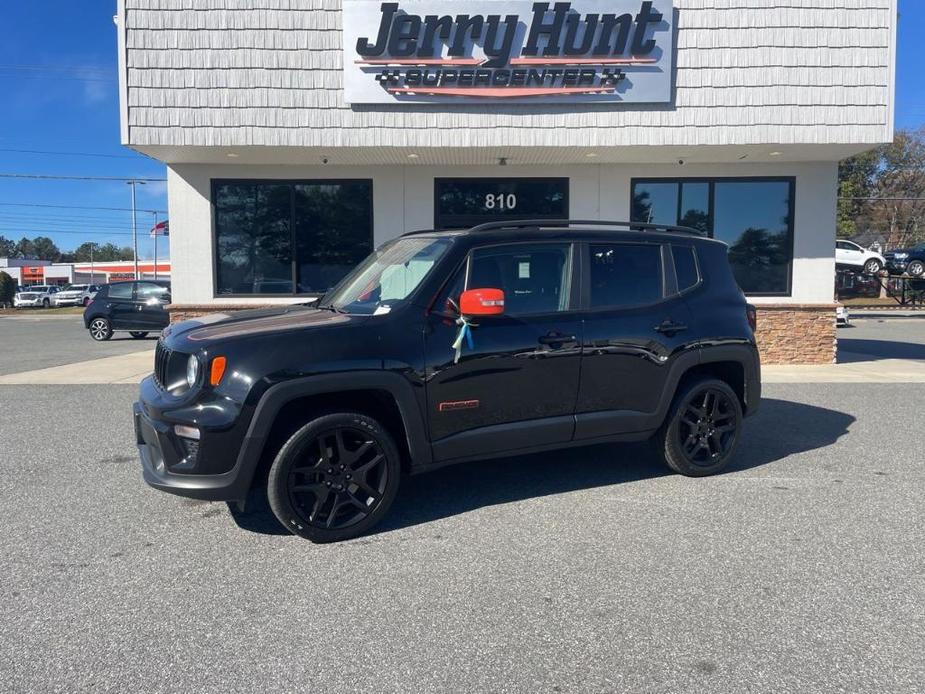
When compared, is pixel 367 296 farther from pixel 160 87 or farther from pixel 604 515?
pixel 160 87

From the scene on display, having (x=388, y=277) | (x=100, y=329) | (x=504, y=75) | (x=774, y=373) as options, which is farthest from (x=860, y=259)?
(x=388, y=277)

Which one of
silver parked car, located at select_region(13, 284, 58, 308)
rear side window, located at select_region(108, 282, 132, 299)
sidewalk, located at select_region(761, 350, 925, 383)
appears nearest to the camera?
sidewalk, located at select_region(761, 350, 925, 383)

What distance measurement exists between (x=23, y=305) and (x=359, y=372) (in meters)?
52.3

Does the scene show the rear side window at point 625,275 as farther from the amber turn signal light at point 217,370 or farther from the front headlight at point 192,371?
the front headlight at point 192,371

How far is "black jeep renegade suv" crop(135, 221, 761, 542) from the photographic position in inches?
159

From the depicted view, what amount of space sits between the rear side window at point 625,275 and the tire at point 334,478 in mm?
1839

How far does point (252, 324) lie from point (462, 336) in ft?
4.29

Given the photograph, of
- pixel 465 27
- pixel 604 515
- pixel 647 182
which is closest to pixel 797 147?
pixel 647 182

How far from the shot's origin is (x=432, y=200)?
12070 millimetres

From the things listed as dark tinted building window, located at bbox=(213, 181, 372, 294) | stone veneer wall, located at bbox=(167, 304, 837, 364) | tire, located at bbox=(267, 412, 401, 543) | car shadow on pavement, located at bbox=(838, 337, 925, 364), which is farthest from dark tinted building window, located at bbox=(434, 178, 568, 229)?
tire, located at bbox=(267, 412, 401, 543)

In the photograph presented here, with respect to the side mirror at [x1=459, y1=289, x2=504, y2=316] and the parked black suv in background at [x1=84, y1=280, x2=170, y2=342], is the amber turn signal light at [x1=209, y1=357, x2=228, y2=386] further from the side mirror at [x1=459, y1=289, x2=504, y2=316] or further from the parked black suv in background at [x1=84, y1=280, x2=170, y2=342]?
the parked black suv in background at [x1=84, y1=280, x2=170, y2=342]

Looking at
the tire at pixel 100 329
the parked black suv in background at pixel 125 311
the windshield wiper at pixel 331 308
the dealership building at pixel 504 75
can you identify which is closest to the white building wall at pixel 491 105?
the dealership building at pixel 504 75

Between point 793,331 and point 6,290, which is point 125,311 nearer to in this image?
point 793,331

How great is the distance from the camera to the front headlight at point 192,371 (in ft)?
13.3
